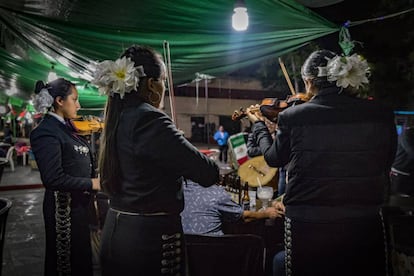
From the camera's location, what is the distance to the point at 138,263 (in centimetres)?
189

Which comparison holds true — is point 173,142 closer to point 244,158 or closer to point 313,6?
point 313,6

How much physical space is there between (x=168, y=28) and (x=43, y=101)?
137 cm

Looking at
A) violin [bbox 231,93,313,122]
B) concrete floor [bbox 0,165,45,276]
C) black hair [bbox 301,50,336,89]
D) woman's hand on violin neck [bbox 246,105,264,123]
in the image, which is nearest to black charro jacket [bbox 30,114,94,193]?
woman's hand on violin neck [bbox 246,105,264,123]

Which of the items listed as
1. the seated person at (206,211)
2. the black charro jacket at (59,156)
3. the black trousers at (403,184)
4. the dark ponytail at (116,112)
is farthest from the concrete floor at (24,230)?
the black trousers at (403,184)

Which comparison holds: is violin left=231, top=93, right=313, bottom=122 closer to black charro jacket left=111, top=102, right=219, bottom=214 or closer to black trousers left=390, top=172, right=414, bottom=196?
black charro jacket left=111, top=102, right=219, bottom=214

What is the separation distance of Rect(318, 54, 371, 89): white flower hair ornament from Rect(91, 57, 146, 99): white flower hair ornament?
44.3 inches

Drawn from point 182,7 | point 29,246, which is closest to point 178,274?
point 182,7

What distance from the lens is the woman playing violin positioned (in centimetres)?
207

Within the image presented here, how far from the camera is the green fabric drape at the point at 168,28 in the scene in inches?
120

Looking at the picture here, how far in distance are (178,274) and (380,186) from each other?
4.28ft

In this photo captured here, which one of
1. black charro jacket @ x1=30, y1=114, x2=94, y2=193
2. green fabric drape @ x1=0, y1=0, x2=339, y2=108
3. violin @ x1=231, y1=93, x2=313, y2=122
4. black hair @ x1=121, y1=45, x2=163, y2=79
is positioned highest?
green fabric drape @ x1=0, y1=0, x2=339, y2=108

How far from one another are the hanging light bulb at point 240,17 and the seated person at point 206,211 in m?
1.52

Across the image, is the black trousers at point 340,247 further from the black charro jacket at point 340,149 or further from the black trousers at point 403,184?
the black trousers at point 403,184

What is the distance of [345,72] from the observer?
2.16 meters
